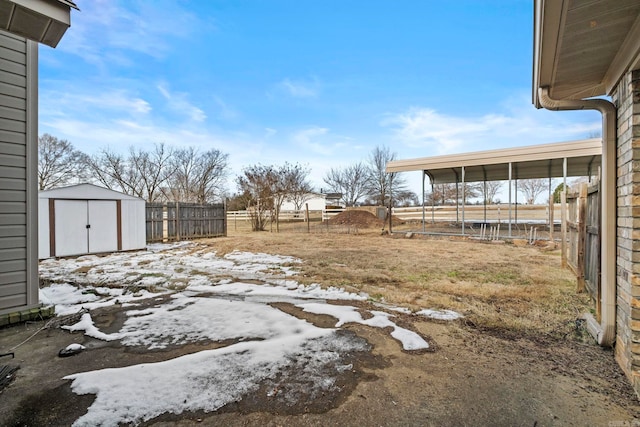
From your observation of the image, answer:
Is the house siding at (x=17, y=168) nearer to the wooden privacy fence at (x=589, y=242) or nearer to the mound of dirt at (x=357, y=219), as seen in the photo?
the wooden privacy fence at (x=589, y=242)

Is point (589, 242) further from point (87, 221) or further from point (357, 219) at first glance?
point (357, 219)

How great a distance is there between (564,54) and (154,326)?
457 cm

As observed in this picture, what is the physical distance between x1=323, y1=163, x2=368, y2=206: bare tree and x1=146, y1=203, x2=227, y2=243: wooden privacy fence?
899 inches

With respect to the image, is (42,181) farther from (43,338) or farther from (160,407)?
(160,407)

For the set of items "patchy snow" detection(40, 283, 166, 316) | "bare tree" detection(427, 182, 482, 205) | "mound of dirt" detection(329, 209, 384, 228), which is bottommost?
"patchy snow" detection(40, 283, 166, 316)

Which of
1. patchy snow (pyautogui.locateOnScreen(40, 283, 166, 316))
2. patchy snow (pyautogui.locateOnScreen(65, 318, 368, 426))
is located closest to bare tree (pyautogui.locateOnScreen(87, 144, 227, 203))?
patchy snow (pyautogui.locateOnScreen(40, 283, 166, 316))

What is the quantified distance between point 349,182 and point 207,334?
33.7 metres

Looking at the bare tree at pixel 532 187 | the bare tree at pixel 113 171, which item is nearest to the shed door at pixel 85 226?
the bare tree at pixel 113 171

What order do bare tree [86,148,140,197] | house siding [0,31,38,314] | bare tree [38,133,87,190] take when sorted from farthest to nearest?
bare tree [86,148,140,197] → bare tree [38,133,87,190] → house siding [0,31,38,314]

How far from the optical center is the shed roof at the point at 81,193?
7.85 m

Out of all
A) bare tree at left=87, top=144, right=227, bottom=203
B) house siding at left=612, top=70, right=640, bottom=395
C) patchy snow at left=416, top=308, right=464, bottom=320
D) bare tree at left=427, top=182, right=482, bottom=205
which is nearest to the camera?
house siding at left=612, top=70, right=640, bottom=395

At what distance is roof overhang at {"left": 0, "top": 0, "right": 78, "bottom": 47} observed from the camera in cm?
183

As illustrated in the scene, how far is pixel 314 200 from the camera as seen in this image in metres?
34.6

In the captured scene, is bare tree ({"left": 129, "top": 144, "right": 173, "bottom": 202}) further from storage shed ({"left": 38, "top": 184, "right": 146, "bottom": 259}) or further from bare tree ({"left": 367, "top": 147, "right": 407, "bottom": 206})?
bare tree ({"left": 367, "top": 147, "right": 407, "bottom": 206})
